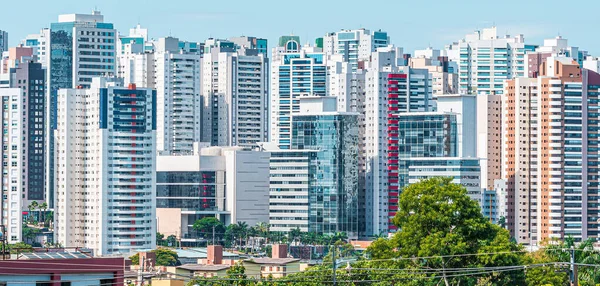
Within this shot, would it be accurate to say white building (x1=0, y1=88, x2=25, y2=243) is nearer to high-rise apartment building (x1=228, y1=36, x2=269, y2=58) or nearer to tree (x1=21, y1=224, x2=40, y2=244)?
tree (x1=21, y1=224, x2=40, y2=244)

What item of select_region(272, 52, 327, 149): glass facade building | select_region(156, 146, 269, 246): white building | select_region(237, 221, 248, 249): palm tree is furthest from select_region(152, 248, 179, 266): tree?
select_region(272, 52, 327, 149): glass facade building

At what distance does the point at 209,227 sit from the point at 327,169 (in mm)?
8415

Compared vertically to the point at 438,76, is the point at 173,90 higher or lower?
lower

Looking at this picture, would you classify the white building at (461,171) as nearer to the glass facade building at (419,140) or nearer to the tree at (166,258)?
the glass facade building at (419,140)

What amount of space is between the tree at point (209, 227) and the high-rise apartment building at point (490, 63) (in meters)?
39.3

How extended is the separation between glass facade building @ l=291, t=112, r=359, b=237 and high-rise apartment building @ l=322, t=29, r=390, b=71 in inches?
1613

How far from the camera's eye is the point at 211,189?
331 ft

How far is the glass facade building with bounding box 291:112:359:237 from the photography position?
94000 mm

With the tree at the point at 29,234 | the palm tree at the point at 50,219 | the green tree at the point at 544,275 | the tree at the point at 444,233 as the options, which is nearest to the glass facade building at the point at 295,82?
the palm tree at the point at 50,219

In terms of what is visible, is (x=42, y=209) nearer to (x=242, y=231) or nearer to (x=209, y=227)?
(x=209, y=227)

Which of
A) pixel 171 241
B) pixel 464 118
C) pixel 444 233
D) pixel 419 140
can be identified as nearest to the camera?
pixel 444 233

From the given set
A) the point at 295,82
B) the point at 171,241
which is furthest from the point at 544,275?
the point at 295,82

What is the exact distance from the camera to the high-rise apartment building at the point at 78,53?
116688 millimetres

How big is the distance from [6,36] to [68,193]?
62.6 metres
